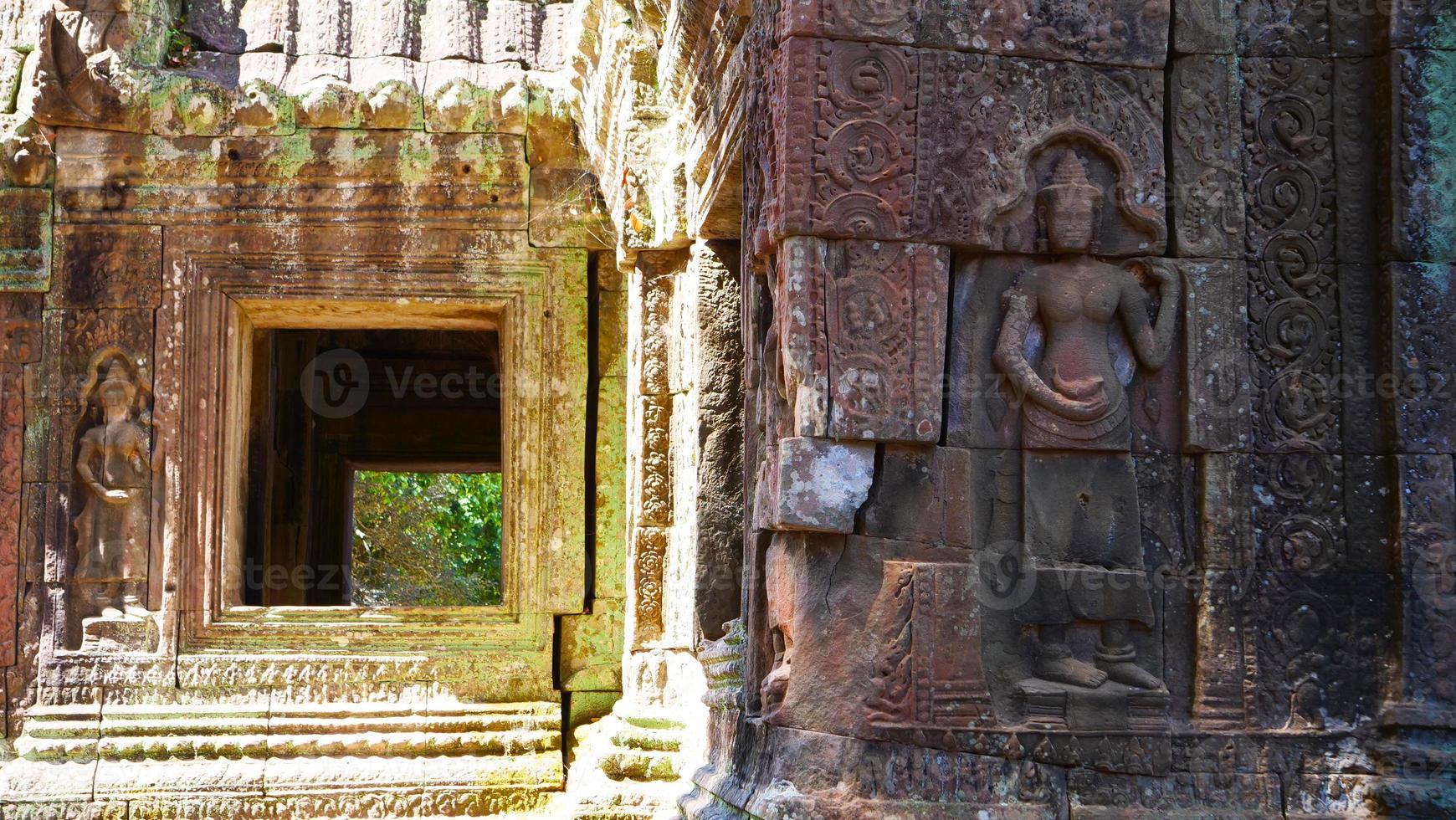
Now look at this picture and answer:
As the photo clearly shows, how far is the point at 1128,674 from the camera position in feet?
13.9

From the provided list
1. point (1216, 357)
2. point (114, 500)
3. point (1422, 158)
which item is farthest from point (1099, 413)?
point (114, 500)

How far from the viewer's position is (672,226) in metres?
6.48

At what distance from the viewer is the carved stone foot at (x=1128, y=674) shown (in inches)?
166

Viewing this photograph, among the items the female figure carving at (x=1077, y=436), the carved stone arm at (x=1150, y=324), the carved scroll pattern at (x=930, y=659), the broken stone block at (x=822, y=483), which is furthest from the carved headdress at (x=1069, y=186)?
the carved scroll pattern at (x=930, y=659)

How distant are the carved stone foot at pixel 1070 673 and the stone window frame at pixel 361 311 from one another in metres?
3.89

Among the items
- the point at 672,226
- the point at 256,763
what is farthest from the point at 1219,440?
the point at 256,763

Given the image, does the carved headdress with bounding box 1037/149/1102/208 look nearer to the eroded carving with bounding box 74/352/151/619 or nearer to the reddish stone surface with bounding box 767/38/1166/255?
the reddish stone surface with bounding box 767/38/1166/255

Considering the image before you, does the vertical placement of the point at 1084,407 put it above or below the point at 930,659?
above

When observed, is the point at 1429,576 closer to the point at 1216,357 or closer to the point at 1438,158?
the point at 1216,357

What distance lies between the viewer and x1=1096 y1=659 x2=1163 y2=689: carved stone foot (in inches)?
166

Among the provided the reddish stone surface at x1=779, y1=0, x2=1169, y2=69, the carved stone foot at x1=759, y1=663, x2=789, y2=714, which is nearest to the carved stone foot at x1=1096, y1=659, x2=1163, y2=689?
the carved stone foot at x1=759, y1=663, x2=789, y2=714

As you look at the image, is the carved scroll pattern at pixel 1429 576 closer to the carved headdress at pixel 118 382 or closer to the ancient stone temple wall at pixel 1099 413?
the ancient stone temple wall at pixel 1099 413

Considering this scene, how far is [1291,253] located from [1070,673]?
152 centimetres

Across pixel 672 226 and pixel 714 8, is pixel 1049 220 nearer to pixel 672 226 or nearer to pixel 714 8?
pixel 714 8
